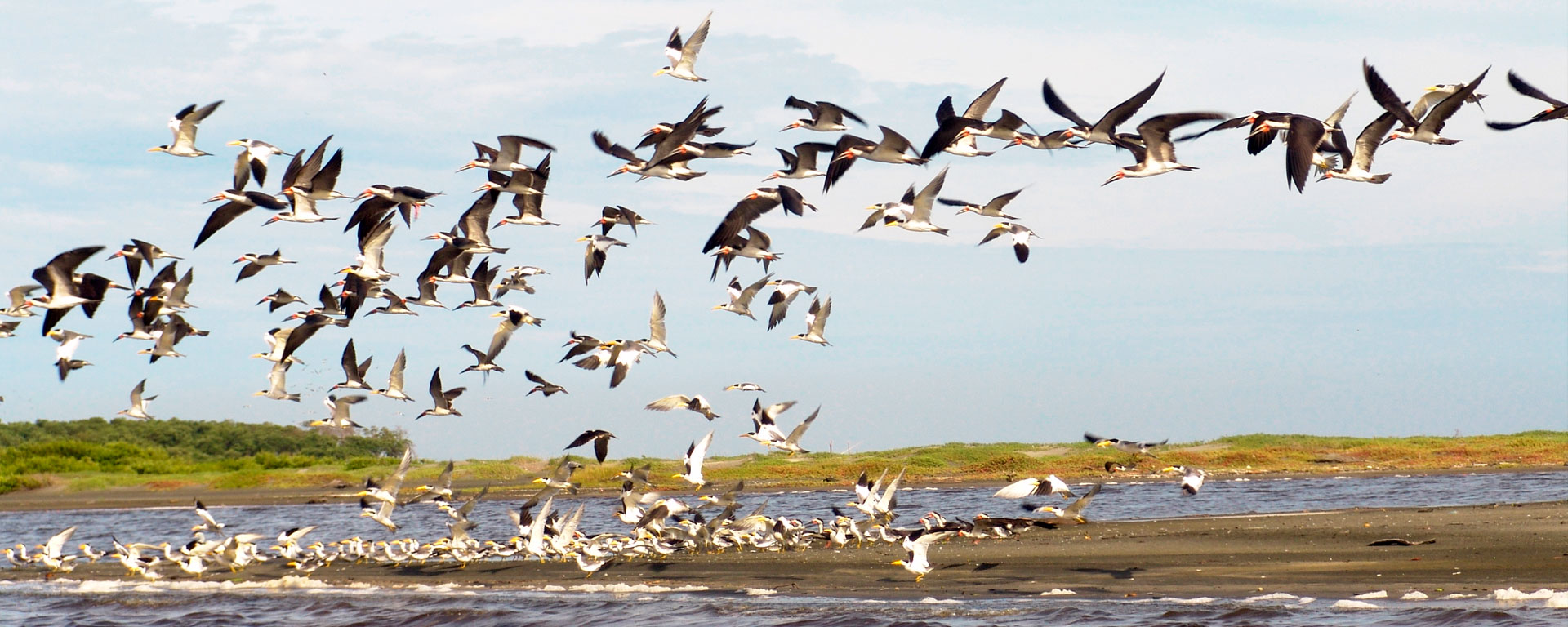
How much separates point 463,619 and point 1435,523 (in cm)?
1422

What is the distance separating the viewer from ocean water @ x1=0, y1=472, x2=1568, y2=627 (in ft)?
46.5

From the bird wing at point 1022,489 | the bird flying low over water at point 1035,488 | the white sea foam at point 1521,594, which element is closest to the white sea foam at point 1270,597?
the white sea foam at point 1521,594

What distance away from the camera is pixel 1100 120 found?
15.7 meters

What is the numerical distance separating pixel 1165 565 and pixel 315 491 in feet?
100

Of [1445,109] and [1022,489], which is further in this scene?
[1022,489]

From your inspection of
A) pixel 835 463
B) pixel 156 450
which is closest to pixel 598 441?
pixel 835 463

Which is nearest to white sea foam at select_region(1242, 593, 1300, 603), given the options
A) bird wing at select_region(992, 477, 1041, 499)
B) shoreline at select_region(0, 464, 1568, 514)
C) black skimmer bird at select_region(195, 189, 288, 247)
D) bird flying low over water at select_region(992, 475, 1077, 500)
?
bird flying low over water at select_region(992, 475, 1077, 500)

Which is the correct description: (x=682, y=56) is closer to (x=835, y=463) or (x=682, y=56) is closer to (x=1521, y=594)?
(x=1521, y=594)

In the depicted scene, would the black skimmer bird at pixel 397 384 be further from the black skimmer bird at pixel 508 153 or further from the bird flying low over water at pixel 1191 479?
the bird flying low over water at pixel 1191 479

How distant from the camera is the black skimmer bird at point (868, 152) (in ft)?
54.6

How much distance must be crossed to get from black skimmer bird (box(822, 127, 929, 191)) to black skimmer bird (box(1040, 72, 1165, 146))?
170cm

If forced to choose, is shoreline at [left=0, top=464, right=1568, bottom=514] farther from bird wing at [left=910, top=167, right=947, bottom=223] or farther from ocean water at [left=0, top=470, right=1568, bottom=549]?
bird wing at [left=910, top=167, right=947, bottom=223]

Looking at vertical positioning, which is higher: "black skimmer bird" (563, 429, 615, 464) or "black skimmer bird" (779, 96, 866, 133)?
"black skimmer bird" (779, 96, 866, 133)

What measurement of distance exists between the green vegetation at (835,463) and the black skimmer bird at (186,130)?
2294cm
